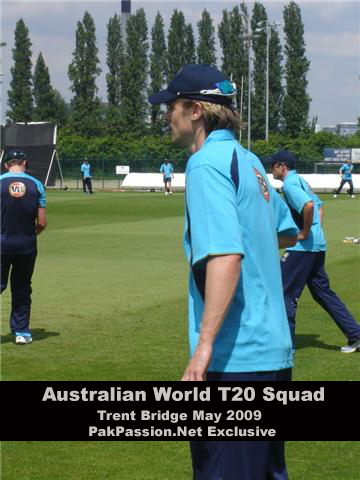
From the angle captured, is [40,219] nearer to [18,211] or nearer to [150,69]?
[18,211]

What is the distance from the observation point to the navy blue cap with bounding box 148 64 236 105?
3744mm

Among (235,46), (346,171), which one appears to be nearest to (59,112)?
(235,46)

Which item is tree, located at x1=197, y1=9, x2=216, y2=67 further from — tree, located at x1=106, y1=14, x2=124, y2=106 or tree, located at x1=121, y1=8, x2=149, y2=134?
tree, located at x1=106, y1=14, x2=124, y2=106

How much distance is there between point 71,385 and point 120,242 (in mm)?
17090

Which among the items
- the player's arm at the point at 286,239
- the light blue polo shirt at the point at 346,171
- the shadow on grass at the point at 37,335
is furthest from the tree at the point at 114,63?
the player's arm at the point at 286,239

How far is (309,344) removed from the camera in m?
9.73

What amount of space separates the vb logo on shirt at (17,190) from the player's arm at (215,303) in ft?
21.5

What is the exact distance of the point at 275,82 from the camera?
89.8 metres

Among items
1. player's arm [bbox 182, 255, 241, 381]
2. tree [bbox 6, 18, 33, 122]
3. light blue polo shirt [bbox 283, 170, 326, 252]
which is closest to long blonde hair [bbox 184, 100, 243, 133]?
player's arm [bbox 182, 255, 241, 381]

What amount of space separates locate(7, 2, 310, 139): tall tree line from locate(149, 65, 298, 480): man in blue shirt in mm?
81981

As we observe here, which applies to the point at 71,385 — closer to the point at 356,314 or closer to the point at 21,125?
the point at 356,314

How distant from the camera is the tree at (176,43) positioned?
93625mm

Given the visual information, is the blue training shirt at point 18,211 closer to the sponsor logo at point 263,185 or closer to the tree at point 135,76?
the sponsor logo at point 263,185

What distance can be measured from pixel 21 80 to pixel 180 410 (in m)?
91.2
